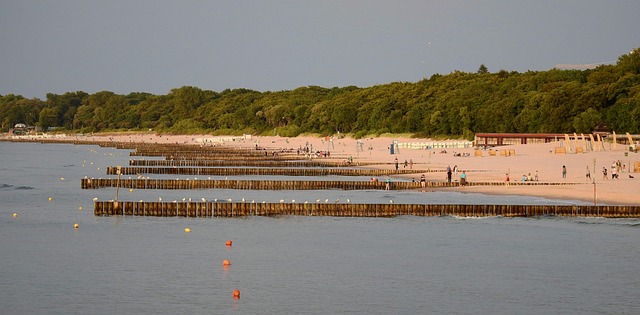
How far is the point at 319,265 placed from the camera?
38.7m

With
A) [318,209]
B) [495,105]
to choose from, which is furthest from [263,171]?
[495,105]

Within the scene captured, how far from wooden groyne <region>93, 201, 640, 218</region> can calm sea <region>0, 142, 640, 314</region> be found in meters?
0.99

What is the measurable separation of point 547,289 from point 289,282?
9.73 m

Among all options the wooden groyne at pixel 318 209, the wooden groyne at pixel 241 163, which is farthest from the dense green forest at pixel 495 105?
the wooden groyne at pixel 318 209

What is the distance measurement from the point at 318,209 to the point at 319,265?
628 inches

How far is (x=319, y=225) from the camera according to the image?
167ft

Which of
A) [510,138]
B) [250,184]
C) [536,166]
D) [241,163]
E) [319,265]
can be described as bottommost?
[319,265]

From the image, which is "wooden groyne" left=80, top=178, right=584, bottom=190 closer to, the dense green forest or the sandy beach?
the sandy beach

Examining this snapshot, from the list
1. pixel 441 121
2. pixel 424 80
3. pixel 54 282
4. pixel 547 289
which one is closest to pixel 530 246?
pixel 547 289

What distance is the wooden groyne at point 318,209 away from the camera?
52500mm

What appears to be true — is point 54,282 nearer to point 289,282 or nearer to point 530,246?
point 289,282

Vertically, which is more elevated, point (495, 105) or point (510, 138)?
point (495, 105)

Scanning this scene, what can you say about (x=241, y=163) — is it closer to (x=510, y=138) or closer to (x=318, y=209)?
(x=510, y=138)

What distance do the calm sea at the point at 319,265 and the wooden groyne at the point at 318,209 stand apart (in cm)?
99
